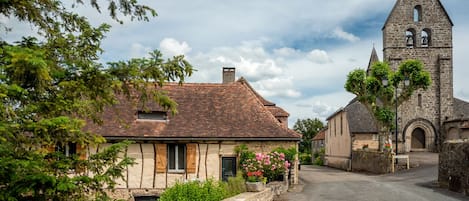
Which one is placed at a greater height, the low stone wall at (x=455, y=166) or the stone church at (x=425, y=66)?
the stone church at (x=425, y=66)

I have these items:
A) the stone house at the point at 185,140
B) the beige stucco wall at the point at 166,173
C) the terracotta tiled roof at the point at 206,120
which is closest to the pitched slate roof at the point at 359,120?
Result: the terracotta tiled roof at the point at 206,120

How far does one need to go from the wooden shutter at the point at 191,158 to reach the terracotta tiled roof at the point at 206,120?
493 mm

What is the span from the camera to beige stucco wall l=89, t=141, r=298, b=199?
1803 centimetres

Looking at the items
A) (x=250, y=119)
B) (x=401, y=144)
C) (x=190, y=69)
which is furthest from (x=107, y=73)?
(x=401, y=144)

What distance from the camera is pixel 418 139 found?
124 ft

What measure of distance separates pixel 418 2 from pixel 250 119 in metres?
25.3

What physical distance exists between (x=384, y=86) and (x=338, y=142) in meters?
10.5

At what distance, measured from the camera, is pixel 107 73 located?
6.37m

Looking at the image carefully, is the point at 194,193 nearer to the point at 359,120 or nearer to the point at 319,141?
the point at 359,120

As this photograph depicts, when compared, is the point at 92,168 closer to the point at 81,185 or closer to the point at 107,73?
the point at 81,185

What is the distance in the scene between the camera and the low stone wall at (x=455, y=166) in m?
15.6

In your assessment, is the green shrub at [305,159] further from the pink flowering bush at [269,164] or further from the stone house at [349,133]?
the pink flowering bush at [269,164]

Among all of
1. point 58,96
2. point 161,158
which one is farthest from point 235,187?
point 58,96

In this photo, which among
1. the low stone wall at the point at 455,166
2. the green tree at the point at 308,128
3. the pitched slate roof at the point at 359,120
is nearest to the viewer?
the low stone wall at the point at 455,166
